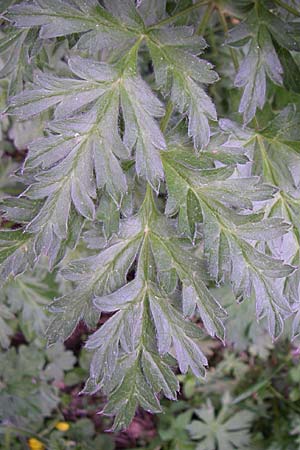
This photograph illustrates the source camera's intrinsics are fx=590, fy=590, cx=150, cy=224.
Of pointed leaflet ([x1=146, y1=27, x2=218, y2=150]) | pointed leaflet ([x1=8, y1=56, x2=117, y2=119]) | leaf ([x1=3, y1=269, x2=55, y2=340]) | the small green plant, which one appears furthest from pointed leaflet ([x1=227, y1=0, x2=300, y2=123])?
leaf ([x1=3, y1=269, x2=55, y2=340])

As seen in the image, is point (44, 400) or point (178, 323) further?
point (44, 400)

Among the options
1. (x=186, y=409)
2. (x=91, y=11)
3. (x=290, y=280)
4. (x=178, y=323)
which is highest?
(x=91, y=11)

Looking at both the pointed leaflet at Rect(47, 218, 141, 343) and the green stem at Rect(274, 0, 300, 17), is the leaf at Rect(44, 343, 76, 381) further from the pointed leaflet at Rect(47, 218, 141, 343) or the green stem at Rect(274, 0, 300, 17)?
the green stem at Rect(274, 0, 300, 17)

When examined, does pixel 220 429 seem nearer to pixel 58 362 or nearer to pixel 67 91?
pixel 58 362

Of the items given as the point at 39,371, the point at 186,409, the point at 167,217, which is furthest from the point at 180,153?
the point at 186,409

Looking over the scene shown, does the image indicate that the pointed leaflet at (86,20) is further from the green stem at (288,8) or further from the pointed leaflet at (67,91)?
the green stem at (288,8)

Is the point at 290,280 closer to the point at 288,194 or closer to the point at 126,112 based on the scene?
the point at 288,194

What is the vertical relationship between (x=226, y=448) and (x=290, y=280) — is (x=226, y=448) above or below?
below
